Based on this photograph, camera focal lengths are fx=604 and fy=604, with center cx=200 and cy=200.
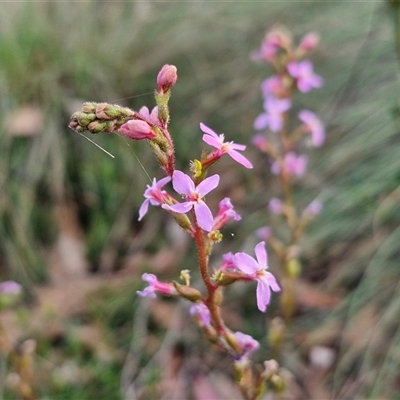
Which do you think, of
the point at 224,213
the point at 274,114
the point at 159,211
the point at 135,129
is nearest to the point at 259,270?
the point at 224,213

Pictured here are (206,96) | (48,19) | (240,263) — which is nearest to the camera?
(240,263)

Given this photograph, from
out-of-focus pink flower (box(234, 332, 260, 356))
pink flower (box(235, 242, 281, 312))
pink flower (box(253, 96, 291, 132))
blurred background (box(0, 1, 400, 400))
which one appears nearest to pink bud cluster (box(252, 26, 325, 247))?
pink flower (box(253, 96, 291, 132))

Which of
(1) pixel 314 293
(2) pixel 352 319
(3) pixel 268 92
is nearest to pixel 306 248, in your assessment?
(1) pixel 314 293

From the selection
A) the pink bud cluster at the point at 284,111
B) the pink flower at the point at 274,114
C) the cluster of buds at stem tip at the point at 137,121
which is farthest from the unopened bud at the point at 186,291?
the pink flower at the point at 274,114

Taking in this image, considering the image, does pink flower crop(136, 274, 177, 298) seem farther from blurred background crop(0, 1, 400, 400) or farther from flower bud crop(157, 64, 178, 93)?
blurred background crop(0, 1, 400, 400)

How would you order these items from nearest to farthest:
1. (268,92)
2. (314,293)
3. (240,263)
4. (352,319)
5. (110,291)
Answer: (240,263)
(268,92)
(352,319)
(314,293)
(110,291)

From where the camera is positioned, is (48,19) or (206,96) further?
(48,19)

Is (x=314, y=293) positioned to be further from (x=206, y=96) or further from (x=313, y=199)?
(x=206, y=96)
